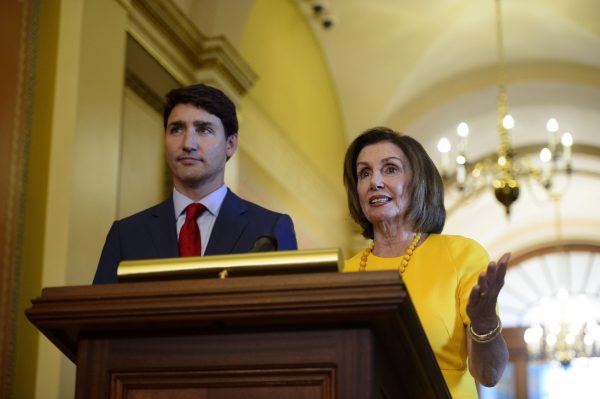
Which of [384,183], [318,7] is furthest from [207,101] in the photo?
[318,7]

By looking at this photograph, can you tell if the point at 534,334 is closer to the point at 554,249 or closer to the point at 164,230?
the point at 554,249

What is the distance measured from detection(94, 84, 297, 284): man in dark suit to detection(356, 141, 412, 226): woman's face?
26 centimetres

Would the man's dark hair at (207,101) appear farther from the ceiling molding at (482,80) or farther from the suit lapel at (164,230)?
the ceiling molding at (482,80)

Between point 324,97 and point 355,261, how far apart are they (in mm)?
7747

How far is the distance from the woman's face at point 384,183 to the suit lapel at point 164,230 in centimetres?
55

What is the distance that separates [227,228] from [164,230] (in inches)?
6.6

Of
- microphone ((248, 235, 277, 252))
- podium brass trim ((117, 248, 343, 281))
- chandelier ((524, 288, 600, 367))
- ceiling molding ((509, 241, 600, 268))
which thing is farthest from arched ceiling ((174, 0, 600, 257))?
podium brass trim ((117, 248, 343, 281))

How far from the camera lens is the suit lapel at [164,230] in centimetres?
246

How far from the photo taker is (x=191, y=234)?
8.25 feet

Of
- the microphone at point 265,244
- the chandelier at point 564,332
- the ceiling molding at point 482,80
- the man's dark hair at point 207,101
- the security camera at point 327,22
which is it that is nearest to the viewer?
the microphone at point 265,244

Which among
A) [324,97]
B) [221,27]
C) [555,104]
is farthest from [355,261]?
[555,104]

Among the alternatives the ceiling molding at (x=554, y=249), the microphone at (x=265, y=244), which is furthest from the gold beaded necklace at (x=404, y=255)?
the ceiling molding at (x=554, y=249)

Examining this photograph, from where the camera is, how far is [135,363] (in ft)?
5.63

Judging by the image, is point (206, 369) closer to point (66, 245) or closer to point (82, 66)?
point (66, 245)
